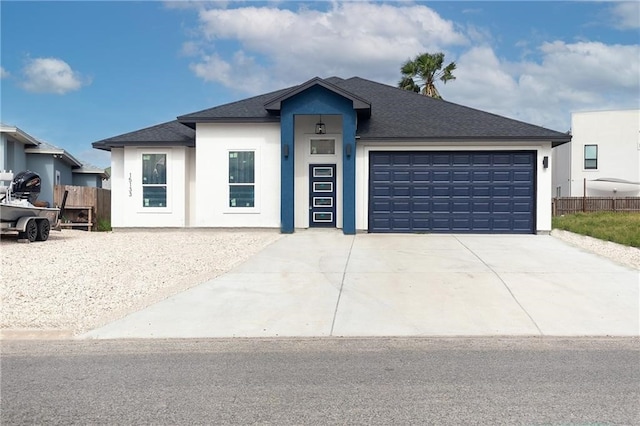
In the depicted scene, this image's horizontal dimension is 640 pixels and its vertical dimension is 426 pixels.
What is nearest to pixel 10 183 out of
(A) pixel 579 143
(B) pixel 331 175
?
(B) pixel 331 175

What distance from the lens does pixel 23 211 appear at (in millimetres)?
15508

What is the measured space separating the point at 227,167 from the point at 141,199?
314 centimetres

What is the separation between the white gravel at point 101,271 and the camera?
898 centimetres

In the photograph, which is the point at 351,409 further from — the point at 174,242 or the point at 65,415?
the point at 174,242

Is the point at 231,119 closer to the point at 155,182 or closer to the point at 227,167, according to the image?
the point at 227,167

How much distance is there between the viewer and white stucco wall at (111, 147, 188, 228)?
62.5ft

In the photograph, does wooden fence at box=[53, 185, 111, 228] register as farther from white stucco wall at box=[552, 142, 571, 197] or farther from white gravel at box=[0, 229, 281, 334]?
white stucco wall at box=[552, 142, 571, 197]

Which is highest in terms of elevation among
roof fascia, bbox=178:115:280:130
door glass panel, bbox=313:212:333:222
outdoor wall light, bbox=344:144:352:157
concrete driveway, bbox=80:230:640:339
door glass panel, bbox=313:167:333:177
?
roof fascia, bbox=178:115:280:130

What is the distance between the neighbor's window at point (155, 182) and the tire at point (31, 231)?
3878 mm

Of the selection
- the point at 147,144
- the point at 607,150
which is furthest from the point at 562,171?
the point at 147,144

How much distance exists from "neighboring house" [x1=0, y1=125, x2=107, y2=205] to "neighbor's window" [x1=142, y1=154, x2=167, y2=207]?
8327 millimetres

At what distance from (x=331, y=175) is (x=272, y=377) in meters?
13.1

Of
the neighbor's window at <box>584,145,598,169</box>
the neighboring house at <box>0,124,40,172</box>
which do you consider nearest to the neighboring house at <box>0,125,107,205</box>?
the neighboring house at <box>0,124,40,172</box>

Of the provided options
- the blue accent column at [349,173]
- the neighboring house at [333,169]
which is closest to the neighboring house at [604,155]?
the neighboring house at [333,169]
